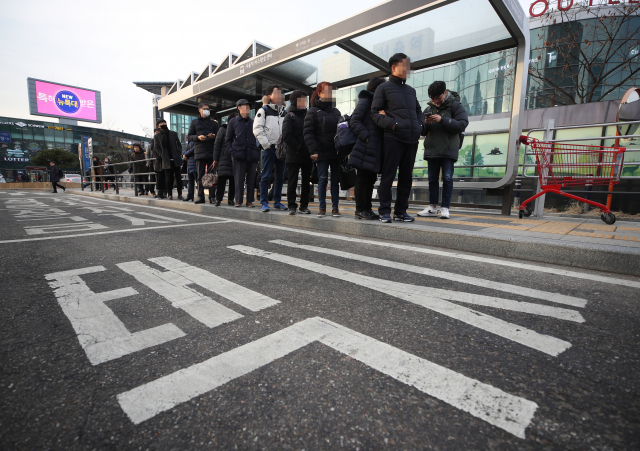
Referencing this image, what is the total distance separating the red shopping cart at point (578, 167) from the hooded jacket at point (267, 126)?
3.88m

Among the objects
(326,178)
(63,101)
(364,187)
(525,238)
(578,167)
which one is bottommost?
(525,238)

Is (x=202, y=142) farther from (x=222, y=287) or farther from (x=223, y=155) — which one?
(x=222, y=287)

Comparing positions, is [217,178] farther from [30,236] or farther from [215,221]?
[30,236]

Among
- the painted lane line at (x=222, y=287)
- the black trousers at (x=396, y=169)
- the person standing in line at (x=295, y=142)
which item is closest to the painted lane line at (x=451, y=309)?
the painted lane line at (x=222, y=287)

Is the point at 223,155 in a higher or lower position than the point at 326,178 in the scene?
higher

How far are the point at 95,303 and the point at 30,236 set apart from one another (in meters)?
3.25

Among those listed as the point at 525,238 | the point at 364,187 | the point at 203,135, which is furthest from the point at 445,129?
the point at 203,135

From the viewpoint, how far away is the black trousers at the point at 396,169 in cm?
431

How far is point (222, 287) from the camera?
226 cm

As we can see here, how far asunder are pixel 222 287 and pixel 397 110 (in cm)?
307

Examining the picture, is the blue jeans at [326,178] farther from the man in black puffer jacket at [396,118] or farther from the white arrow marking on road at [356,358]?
the white arrow marking on road at [356,358]

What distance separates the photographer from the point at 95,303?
2.00 metres

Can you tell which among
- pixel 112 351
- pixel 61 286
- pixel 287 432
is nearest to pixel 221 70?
pixel 61 286

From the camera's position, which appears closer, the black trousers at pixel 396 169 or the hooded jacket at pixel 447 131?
the black trousers at pixel 396 169
